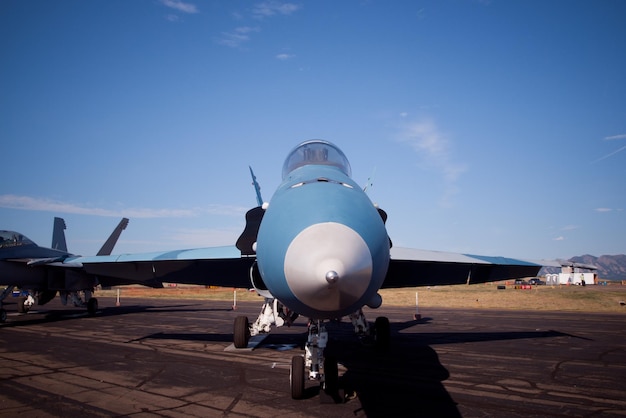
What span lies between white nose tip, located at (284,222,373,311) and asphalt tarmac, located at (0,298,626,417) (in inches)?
97.1

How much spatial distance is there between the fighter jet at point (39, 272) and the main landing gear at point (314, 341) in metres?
8.92

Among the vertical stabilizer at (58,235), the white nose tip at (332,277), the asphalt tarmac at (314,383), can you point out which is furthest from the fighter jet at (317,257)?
the vertical stabilizer at (58,235)

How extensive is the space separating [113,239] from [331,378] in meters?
23.9

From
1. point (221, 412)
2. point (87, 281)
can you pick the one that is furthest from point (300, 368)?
point (87, 281)

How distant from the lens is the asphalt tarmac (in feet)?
18.4

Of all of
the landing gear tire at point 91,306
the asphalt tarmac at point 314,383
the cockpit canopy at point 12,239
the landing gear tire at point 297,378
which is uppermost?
the cockpit canopy at point 12,239

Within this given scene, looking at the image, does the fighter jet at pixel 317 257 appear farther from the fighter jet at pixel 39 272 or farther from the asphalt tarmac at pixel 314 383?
the fighter jet at pixel 39 272

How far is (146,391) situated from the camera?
21.6ft

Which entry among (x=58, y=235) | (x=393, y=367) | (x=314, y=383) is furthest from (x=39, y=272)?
(x=393, y=367)

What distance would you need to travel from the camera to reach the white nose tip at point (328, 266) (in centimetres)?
346

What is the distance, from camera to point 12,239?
58.1 feet

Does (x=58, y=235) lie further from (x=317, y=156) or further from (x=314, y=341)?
(x=314, y=341)

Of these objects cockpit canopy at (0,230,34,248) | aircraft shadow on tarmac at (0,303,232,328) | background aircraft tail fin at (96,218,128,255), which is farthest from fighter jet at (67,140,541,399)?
background aircraft tail fin at (96,218,128,255)

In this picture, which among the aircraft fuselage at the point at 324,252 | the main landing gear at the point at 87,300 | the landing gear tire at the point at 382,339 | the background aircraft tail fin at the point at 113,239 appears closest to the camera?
the aircraft fuselage at the point at 324,252
